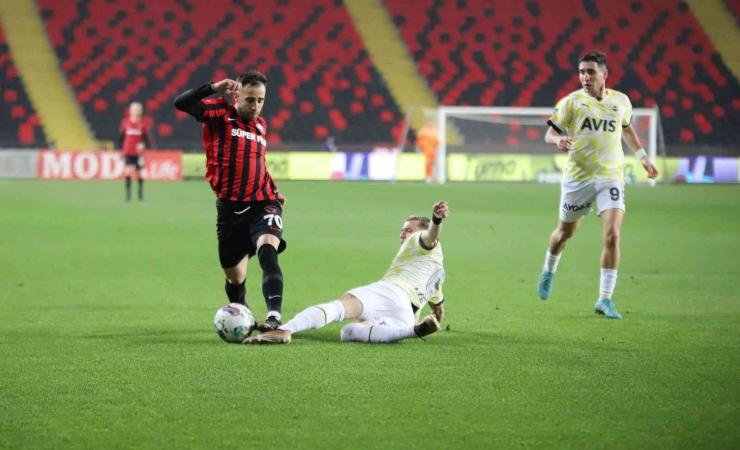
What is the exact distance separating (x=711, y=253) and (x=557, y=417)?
8.59 metres

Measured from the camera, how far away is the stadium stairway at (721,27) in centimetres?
4197

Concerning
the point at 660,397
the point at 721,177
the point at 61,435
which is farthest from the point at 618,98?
the point at 721,177

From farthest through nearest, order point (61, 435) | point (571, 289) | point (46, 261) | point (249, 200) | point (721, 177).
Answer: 1. point (721, 177)
2. point (46, 261)
3. point (571, 289)
4. point (249, 200)
5. point (61, 435)

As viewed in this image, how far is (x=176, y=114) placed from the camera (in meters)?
36.3

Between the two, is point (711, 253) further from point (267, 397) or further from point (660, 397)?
point (267, 397)

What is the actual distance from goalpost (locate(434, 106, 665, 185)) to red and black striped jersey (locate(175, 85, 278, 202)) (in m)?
24.2

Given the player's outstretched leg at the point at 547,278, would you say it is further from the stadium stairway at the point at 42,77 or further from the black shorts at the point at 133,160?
the stadium stairway at the point at 42,77

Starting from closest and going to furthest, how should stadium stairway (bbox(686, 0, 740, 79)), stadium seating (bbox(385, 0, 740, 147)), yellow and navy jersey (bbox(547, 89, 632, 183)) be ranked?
1. yellow and navy jersey (bbox(547, 89, 632, 183))
2. stadium seating (bbox(385, 0, 740, 147))
3. stadium stairway (bbox(686, 0, 740, 79))

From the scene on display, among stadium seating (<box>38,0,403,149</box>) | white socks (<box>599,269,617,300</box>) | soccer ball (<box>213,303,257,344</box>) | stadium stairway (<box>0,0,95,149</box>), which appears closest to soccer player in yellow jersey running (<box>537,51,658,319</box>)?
white socks (<box>599,269,617,300</box>)

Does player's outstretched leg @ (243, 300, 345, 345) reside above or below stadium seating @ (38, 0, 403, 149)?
below

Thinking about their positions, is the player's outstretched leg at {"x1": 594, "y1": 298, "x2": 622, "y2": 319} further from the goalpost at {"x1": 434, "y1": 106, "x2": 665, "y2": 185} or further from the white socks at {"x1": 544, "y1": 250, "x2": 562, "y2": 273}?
the goalpost at {"x1": 434, "y1": 106, "x2": 665, "y2": 185}

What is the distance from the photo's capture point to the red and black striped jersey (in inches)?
266

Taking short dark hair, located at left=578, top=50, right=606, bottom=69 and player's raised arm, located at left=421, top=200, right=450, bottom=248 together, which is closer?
player's raised arm, located at left=421, top=200, right=450, bottom=248

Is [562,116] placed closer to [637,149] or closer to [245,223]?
[637,149]
